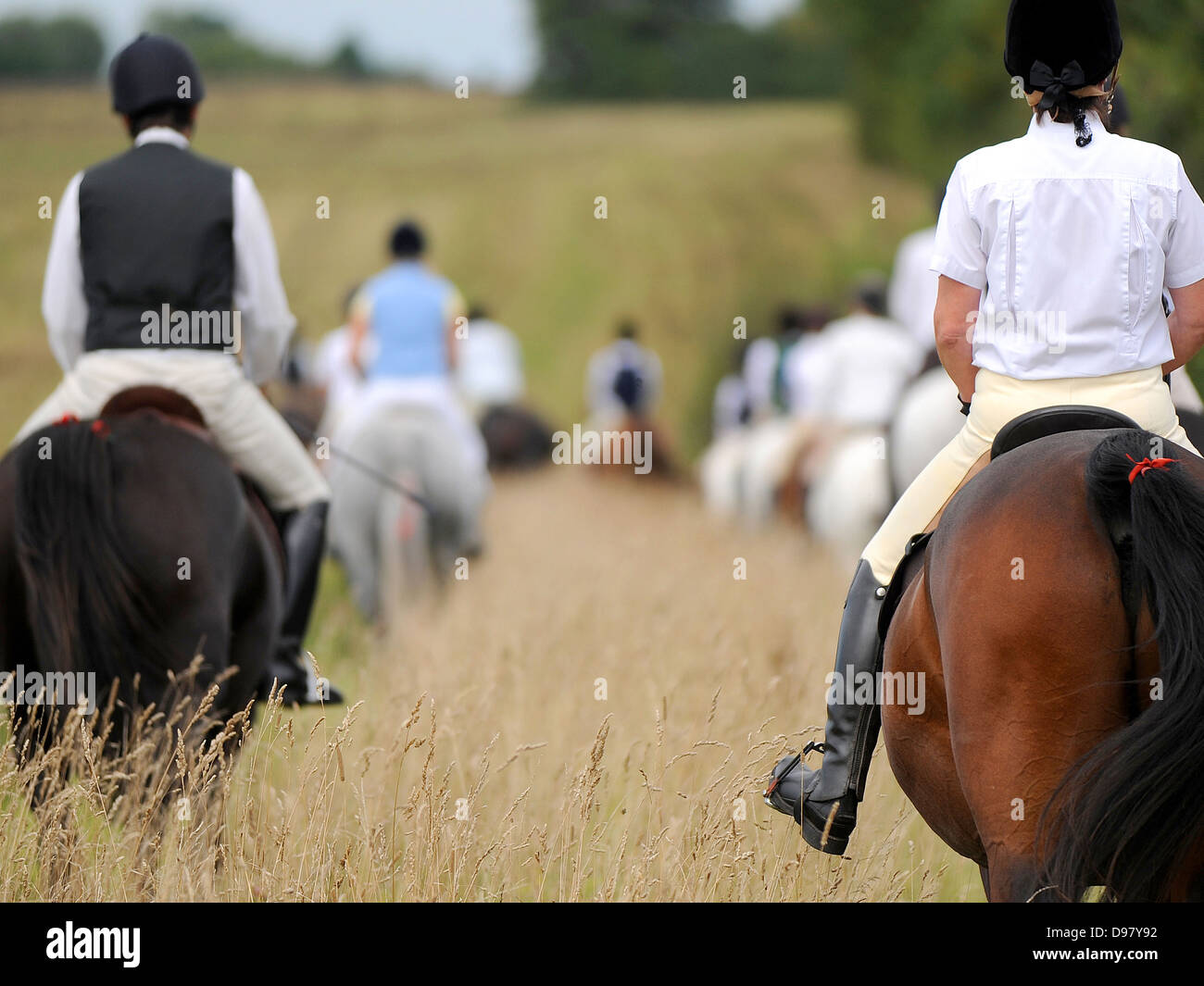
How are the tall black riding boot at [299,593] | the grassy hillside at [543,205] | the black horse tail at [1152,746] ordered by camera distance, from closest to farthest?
1. the black horse tail at [1152,746]
2. the tall black riding boot at [299,593]
3. the grassy hillside at [543,205]

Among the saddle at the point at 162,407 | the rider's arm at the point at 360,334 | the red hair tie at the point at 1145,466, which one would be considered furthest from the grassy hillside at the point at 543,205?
the red hair tie at the point at 1145,466

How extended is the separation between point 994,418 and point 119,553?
8.91 ft

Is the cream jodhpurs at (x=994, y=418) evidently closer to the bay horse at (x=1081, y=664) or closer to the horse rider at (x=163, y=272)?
the bay horse at (x=1081, y=664)

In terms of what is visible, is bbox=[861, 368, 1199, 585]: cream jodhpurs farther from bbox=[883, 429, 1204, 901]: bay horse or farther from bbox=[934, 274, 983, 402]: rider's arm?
bbox=[883, 429, 1204, 901]: bay horse

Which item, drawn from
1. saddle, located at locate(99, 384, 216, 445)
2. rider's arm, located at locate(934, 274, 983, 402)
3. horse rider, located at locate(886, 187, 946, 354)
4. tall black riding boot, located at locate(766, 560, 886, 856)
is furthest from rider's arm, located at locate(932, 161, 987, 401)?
horse rider, located at locate(886, 187, 946, 354)

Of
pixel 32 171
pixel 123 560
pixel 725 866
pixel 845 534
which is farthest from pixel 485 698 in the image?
pixel 32 171

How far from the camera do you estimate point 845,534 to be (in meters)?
12.0

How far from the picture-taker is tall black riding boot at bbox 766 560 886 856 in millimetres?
4164

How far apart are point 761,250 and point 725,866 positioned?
167 ft

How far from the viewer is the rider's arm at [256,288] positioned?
19.4ft

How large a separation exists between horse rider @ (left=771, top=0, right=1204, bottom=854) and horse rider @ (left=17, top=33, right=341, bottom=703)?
263 centimetres

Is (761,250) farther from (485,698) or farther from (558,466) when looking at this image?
(485,698)

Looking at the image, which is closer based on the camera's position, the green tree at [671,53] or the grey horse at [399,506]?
the grey horse at [399,506]

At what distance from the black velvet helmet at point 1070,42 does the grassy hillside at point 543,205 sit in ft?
99.9
